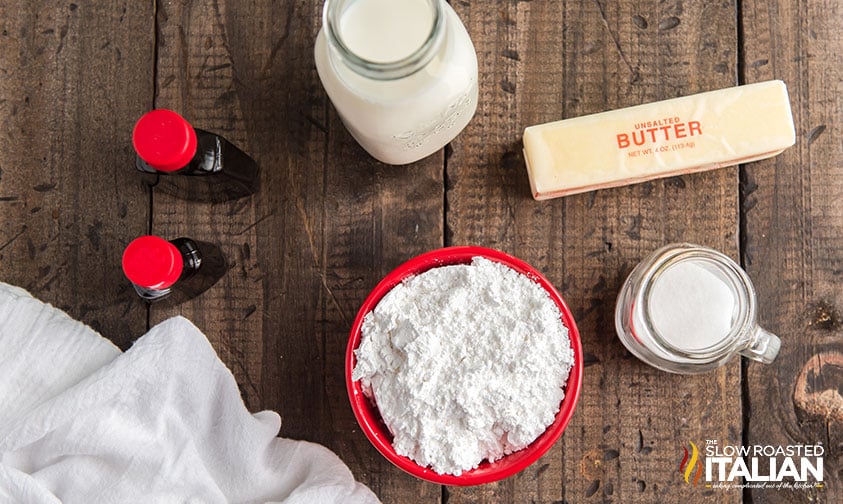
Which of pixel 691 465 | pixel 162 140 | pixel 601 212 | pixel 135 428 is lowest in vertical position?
pixel 691 465

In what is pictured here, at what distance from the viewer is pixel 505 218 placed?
2.31 feet

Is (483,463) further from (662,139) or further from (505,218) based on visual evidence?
(662,139)

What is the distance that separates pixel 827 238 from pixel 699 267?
0.15 m

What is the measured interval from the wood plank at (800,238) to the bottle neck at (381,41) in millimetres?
363

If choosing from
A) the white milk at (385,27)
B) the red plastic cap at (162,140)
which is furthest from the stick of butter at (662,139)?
the red plastic cap at (162,140)

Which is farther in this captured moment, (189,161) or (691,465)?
(691,465)

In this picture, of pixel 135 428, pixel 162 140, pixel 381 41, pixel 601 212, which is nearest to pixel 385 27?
pixel 381 41

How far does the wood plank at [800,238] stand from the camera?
Result: 704 mm

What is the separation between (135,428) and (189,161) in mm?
248

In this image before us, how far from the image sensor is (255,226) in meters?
0.71

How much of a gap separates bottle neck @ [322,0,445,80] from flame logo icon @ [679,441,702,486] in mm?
453

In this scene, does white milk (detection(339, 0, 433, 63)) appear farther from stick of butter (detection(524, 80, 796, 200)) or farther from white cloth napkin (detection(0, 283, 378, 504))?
white cloth napkin (detection(0, 283, 378, 504))

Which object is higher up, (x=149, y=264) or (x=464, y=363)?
(x=149, y=264)

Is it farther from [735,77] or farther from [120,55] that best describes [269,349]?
[735,77]
